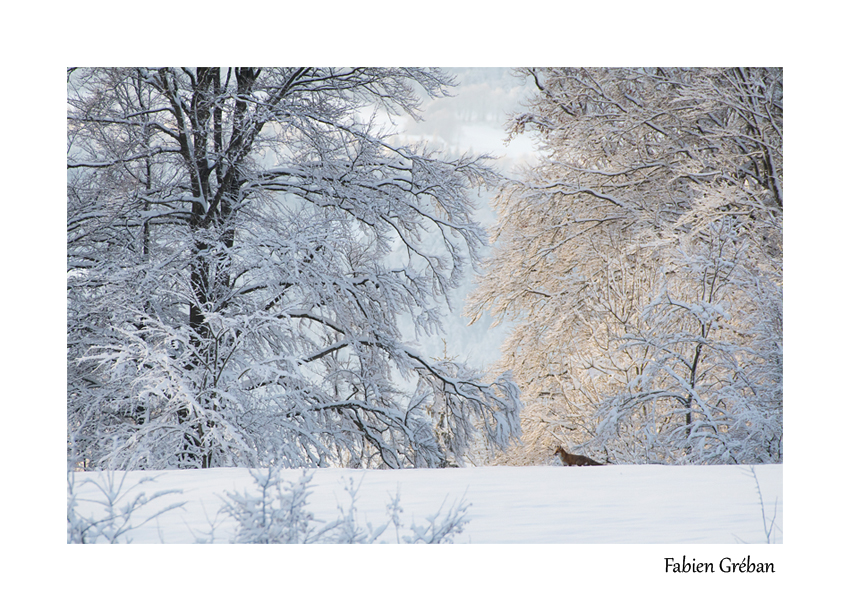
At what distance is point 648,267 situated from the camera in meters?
8.84

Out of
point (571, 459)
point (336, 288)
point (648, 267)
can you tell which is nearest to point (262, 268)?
point (336, 288)

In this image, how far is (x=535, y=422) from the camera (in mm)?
9523

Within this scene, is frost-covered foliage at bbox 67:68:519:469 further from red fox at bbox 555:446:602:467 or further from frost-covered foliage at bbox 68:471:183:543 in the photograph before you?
frost-covered foliage at bbox 68:471:183:543

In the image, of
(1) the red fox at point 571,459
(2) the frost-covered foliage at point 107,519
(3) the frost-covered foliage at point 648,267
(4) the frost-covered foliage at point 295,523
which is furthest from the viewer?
(3) the frost-covered foliage at point 648,267
